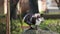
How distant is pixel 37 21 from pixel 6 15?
37 cm

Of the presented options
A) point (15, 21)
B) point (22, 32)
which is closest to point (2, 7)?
point (15, 21)

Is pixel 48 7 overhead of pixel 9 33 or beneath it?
overhead

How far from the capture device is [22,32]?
1.93m

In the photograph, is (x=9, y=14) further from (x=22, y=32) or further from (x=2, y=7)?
(x=22, y=32)

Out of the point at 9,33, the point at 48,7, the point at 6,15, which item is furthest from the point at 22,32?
the point at 48,7

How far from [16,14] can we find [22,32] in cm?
22

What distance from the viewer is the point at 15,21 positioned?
1.93m

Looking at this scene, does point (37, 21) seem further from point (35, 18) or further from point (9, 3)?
point (9, 3)

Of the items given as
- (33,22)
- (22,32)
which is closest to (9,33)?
(22,32)

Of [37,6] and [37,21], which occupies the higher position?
[37,6]

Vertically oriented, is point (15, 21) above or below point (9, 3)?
below

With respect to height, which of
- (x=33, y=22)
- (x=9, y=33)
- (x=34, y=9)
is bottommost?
(x=9, y=33)

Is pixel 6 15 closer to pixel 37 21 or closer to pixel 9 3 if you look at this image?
pixel 9 3

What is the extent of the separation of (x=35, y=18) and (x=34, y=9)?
107mm
